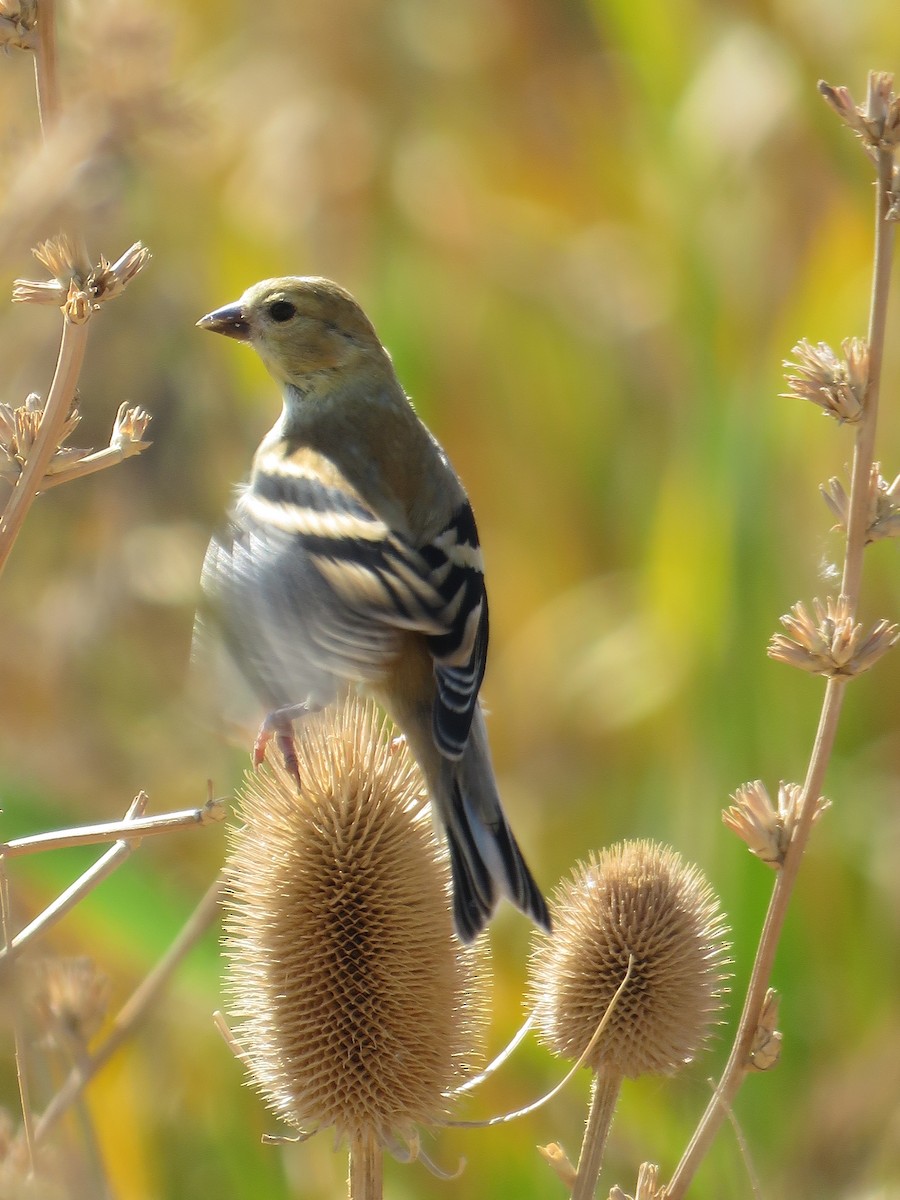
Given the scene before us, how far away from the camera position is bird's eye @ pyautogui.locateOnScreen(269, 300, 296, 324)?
98.4 inches

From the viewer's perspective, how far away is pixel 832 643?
3.82 feet

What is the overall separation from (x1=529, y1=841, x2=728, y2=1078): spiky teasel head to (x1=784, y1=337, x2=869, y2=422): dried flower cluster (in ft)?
1.73

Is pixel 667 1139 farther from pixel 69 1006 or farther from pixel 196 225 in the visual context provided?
pixel 196 225

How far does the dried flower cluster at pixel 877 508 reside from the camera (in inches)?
46.0

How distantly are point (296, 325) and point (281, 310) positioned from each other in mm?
35

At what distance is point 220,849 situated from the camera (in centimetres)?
337

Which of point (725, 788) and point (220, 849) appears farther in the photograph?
point (220, 849)

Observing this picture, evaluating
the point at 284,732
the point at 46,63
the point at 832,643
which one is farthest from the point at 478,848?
the point at 46,63

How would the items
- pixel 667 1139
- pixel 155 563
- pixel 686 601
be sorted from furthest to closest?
1. pixel 686 601
2. pixel 155 563
3. pixel 667 1139

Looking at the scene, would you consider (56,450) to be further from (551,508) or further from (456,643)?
(551,508)

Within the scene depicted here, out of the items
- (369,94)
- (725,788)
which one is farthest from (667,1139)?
(369,94)

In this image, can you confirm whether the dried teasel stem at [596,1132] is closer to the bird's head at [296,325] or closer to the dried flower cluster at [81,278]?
the dried flower cluster at [81,278]

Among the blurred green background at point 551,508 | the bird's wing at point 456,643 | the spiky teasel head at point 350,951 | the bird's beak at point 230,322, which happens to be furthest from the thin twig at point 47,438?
the bird's beak at point 230,322

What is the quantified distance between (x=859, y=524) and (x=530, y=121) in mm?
4686
